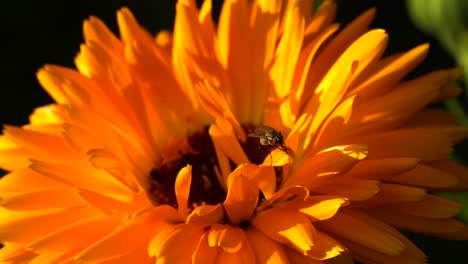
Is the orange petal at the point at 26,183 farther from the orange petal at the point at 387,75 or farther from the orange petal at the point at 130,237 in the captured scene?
the orange petal at the point at 387,75

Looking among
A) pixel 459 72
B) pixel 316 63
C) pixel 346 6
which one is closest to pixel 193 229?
pixel 316 63

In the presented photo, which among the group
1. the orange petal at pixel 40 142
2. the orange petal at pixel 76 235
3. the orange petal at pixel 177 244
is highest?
the orange petal at pixel 40 142

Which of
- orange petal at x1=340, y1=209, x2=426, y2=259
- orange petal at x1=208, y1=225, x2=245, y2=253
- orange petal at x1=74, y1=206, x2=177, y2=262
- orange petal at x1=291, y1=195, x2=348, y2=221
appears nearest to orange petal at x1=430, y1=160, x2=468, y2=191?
orange petal at x1=340, y1=209, x2=426, y2=259

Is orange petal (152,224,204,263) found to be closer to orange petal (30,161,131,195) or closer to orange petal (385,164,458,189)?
orange petal (30,161,131,195)

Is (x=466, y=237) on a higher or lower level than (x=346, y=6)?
lower

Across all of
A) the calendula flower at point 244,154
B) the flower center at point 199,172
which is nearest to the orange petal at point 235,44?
the calendula flower at point 244,154

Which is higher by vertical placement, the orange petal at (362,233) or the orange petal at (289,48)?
the orange petal at (289,48)

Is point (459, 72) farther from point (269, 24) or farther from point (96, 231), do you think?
point (96, 231)
